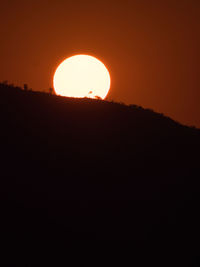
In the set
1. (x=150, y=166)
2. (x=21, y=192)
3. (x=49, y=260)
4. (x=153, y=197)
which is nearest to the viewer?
(x=49, y=260)

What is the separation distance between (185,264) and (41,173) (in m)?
5.70

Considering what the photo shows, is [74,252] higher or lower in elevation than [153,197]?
lower

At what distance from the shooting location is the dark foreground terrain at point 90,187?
11000mm

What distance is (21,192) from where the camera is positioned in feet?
38.5

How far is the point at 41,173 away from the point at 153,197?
446 cm

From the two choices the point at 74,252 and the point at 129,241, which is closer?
the point at 74,252

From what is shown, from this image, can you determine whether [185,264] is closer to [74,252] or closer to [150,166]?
[74,252]

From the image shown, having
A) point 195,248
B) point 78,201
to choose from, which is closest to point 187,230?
point 195,248

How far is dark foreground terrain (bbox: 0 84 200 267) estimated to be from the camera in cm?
1100

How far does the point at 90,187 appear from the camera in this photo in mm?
13203

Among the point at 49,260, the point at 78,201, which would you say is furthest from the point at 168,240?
the point at 49,260

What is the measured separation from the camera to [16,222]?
35.5ft

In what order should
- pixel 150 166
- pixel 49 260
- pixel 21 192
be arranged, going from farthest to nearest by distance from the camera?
pixel 150 166 < pixel 21 192 < pixel 49 260

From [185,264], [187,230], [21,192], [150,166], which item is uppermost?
[150,166]
